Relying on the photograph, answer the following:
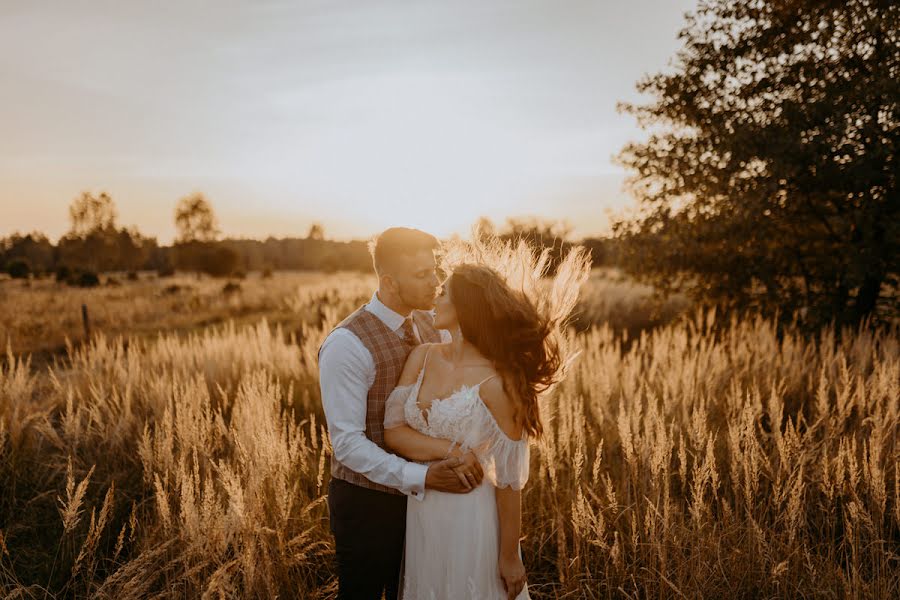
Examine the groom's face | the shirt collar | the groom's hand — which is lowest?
the groom's hand

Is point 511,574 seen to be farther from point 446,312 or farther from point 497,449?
point 446,312

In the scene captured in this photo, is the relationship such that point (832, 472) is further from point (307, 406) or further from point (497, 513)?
point (307, 406)

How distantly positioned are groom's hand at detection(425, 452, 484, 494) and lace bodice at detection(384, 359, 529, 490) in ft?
0.11

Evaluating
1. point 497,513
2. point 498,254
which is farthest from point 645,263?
point 497,513

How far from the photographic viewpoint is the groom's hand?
228 cm

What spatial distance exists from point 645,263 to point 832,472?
5.35 metres

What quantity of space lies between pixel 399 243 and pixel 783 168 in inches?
252

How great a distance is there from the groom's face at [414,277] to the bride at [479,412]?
22 centimetres

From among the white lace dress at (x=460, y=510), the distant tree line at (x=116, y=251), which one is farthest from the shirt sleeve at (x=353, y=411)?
the distant tree line at (x=116, y=251)

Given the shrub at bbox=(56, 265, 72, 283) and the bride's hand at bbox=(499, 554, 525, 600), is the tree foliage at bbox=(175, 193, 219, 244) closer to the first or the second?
the shrub at bbox=(56, 265, 72, 283)

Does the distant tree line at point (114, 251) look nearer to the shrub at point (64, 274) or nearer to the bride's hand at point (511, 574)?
the shrub at point (64, 274)

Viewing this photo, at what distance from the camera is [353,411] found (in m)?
2.51

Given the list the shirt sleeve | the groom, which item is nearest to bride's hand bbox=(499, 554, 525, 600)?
the shirt sleeve

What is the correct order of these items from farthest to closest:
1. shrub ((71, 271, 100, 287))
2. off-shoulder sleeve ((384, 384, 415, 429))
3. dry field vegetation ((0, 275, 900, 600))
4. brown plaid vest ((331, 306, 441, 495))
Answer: shrub ((71, 271, 100, 287))
dry field vegetation ((0, 275, 900, 600))
brown plaid vest ((331, 306, 441, 495))
off-shoulder sleeve ((384, 384, 415, 429))
